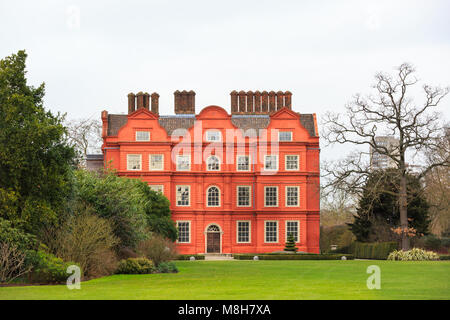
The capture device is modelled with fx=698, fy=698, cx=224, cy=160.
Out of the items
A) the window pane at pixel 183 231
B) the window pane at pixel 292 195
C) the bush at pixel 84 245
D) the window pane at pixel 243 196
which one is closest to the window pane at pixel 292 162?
the window pane at pixel 292 195

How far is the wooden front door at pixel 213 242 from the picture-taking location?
54.5 meters

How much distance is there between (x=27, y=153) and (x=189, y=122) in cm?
3378

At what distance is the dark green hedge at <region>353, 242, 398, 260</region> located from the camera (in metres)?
45.0

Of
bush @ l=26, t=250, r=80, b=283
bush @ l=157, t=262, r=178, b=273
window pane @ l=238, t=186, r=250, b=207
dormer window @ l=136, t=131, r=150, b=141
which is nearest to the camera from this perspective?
bush @ l=26, t=250, r=80, b=283

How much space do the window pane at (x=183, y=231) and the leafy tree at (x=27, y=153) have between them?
3042cm

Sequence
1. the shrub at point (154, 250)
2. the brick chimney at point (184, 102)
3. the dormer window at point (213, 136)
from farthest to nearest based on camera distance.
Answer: the brick chimney at point (184, 102) < the dormer window at point (213, 136) < the shrub at point (154, 250)

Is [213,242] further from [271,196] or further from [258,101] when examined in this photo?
[258,101]

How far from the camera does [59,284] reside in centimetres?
2067

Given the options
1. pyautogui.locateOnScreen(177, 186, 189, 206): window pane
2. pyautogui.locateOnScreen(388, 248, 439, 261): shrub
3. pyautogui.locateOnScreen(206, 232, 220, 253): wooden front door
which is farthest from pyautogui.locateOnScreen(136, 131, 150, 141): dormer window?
pyautogui.locateOnScreen(388, 248, 439, 261): shrub

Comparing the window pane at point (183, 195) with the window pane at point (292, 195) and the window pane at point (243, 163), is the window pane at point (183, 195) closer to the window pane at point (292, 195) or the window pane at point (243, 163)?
the window pane at point (243, 163)

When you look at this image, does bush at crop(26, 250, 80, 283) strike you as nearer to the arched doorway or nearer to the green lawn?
the green lawn

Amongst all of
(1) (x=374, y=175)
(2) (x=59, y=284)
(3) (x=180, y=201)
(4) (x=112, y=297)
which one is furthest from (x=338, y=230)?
(4) (x=112, y=297)

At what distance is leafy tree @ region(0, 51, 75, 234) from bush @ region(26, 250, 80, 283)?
1.43 meters
